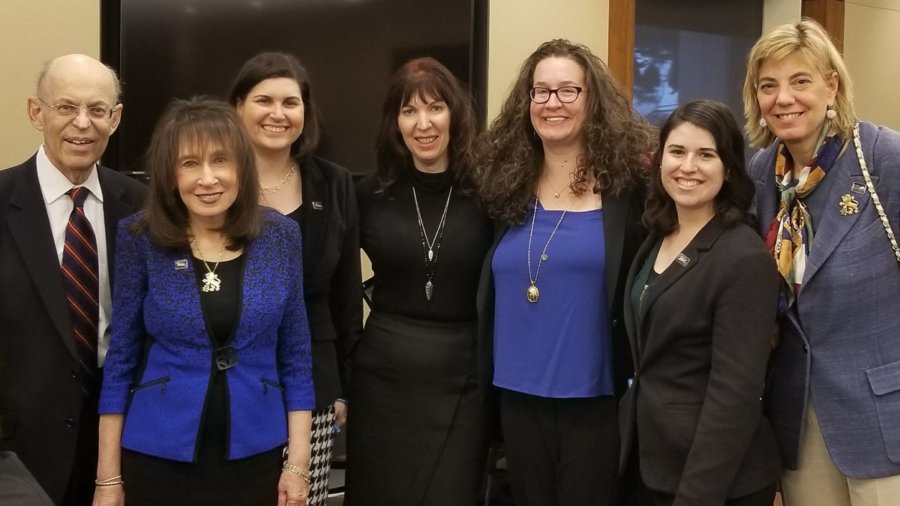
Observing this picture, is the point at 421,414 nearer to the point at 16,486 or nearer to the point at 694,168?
the point at 694,168

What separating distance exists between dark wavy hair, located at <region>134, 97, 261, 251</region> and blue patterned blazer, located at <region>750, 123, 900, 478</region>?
132 centimetres

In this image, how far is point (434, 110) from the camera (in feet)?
8.66

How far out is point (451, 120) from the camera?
2.64 meters

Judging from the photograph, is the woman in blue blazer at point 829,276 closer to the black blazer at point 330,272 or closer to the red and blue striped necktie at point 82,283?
the black blazer at point 330,272

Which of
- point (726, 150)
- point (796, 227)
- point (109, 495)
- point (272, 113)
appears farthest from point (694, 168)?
point (109, 495)

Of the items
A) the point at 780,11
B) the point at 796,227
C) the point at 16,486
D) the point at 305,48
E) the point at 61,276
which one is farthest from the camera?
the point at 780,11

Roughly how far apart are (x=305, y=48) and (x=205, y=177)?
1.57 metres

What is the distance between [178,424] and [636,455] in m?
1.09

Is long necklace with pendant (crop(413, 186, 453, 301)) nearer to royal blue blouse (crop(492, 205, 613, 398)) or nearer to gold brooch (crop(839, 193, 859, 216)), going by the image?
royal blue blouse (crop(492, 205, 613, 398))

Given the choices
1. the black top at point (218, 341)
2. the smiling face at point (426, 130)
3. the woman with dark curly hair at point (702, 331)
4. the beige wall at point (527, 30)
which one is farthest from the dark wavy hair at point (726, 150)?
the beige wall at point (527, 30)

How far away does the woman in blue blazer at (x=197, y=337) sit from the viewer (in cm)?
200

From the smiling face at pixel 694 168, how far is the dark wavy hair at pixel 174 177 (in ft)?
3.27

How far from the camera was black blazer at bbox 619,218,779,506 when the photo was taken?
6.26 feet

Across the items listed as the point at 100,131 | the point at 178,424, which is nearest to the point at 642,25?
the point at 100,131
